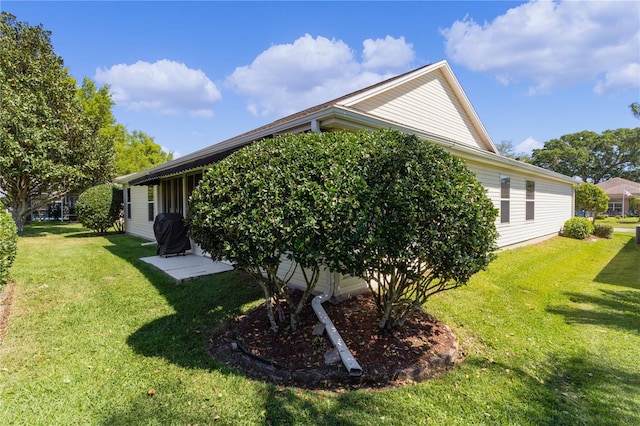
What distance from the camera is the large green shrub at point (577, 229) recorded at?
13914 mm

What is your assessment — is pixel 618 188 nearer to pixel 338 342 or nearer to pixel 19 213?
pixel 338 342

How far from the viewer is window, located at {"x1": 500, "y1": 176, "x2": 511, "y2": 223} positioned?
31.7ft

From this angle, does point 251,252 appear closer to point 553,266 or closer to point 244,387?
point 244,387

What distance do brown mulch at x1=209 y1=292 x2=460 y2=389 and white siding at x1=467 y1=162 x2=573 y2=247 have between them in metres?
5.66

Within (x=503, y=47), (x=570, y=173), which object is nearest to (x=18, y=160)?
(x=503, y=47)

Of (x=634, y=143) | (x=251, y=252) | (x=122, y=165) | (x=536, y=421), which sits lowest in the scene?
(x=536, y=421)

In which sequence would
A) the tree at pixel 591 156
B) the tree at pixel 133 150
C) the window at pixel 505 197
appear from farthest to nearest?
the tree at pixel 591 156 < the tree at pixel 133 150 < the window at pixel 505 197

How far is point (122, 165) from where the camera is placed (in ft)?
88.1

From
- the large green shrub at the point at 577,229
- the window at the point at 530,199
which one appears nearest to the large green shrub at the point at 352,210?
the window at the point at 530,199

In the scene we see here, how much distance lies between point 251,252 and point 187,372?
1.41 m

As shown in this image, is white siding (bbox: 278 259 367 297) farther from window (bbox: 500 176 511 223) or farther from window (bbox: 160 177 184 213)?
window (bbox: 500 176 511 223)

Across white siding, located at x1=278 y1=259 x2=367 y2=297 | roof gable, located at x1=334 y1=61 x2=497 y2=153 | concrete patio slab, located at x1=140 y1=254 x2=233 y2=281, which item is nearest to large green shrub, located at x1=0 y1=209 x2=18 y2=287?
concrete patio slab, located at x1=140 y1=254 x2=233 y2=281

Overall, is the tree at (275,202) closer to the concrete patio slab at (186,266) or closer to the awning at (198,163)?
the awning at (198,163)

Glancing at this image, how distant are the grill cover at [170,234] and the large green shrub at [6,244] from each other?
10.8 ft
